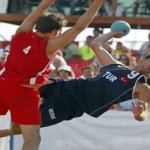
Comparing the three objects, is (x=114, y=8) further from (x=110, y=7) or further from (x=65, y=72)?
(x=65, y=72)

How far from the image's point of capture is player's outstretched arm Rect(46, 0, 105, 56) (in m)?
7.77

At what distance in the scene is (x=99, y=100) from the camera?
7988mm

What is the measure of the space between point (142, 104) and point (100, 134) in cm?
256

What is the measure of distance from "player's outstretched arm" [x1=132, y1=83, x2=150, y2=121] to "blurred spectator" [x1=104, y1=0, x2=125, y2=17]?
9099mm

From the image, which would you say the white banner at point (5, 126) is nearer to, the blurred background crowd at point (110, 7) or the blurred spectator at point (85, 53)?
the blurred spectator at point (85, 53)

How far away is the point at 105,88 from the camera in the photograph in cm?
794

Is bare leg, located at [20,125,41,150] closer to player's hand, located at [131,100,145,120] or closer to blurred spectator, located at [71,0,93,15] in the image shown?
player's hand, located at [131,100,145,120]

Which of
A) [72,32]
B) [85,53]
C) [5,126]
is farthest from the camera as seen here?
[85,53]

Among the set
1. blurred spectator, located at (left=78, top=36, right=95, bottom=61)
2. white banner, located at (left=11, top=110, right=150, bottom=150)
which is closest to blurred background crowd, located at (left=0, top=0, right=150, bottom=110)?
blurred spectator, located at (left=78, top=36, right=95, bottom=61)

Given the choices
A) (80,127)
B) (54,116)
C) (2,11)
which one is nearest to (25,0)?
(2,11)

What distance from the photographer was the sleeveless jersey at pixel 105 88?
784 centimetres

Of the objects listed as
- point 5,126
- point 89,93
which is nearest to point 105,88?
point 89,93

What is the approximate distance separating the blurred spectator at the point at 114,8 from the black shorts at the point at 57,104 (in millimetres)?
8651

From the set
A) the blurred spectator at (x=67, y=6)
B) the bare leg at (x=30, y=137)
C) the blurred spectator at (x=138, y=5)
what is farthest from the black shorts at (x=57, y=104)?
the blurred spectator at (x=67, y=6)
